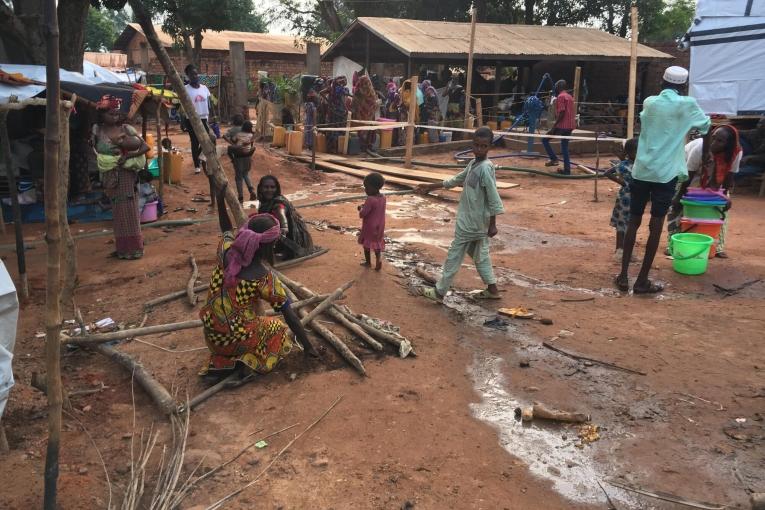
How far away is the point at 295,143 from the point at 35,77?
692 centimetres

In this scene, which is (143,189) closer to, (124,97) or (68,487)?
(124,97)

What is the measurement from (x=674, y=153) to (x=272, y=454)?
407 centimetres

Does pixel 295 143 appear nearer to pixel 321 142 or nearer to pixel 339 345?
pixel 321 142

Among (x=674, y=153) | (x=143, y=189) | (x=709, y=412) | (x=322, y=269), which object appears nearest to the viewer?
(x=709, y=412)

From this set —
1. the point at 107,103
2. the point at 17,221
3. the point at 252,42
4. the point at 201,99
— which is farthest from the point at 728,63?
the point at 252,42

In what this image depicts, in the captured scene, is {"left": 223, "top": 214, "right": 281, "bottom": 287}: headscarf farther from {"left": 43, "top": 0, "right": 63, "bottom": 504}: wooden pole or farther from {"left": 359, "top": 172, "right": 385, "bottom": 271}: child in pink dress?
{"left": 359, "top": 172, "right": 385, "bottom": 271}: child in pink dress

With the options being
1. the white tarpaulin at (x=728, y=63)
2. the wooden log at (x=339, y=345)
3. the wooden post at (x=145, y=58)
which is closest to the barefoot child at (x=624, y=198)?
the wooden log at (x=339, y=345)

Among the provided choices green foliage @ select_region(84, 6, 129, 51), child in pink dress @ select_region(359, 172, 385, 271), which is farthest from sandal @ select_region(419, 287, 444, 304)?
green foliage @ select_region(84, 6, 129, 51)

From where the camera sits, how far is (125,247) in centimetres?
657

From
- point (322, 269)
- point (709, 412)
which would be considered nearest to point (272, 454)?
point (709, 412)

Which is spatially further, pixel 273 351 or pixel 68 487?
pixel 273 351

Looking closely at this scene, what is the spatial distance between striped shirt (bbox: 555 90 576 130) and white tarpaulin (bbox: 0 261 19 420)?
11121mm

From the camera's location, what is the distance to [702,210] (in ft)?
20.3

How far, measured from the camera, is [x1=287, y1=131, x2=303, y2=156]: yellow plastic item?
14102 mm
